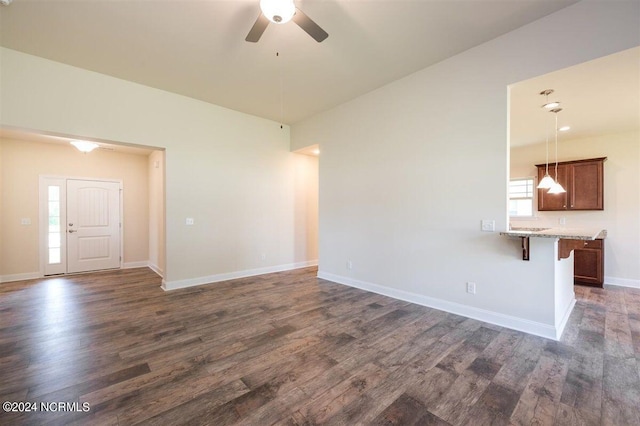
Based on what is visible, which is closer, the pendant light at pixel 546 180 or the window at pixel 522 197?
the pendant light at pixel 546 180

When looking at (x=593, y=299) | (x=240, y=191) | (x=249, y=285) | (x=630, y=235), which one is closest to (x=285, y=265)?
(x=249, y=285)

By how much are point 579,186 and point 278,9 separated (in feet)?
20.3

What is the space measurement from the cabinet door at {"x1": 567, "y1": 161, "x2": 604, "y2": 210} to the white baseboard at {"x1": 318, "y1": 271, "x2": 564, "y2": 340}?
266 cm

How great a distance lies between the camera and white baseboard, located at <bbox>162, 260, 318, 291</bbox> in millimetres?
4488

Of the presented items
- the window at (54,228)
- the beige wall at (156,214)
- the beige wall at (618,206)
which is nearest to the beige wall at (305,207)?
the beige wall at (156,214)

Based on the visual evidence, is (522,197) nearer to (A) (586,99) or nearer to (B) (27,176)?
(A) (586,99)

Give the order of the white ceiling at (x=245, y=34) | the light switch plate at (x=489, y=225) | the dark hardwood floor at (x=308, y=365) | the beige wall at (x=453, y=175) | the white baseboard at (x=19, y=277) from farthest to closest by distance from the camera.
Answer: the white baseboard at (x=19, y=277) → the light switch plate at (x=489, y=225) → the beige wall at (x=453, y=175) → the white ceiling at (x=245, y=34) → the dark hardwood floor at (x=308, y=365)

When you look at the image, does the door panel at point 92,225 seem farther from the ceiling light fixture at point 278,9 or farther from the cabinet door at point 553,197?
the cabinet door at point 553,197

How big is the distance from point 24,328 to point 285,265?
3941 mm

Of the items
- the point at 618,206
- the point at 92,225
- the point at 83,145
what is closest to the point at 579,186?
the point at 618,206

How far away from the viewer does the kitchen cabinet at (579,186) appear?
484 cm

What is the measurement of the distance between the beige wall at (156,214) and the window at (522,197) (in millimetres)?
7802

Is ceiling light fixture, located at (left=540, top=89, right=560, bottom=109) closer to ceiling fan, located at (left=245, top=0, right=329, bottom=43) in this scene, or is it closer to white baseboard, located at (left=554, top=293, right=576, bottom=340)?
white baseboard, located at (left=554, top=293, right=576, bottom=340)

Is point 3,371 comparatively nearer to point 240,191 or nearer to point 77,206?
point 240,191
